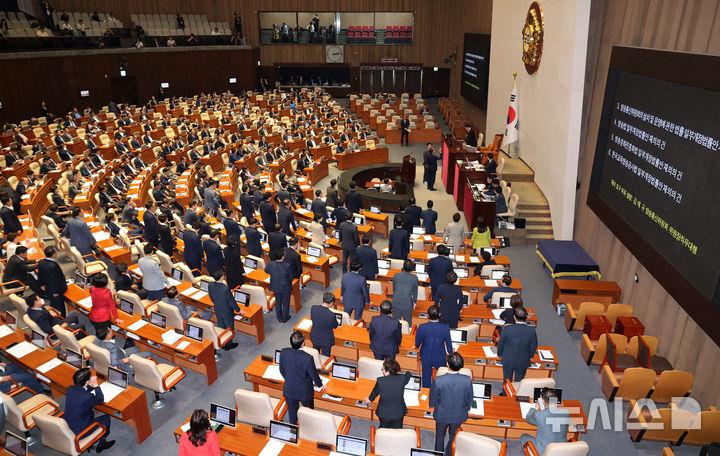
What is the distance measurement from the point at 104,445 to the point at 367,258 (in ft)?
17.6

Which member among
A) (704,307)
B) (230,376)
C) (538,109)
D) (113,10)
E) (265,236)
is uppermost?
(113,10)

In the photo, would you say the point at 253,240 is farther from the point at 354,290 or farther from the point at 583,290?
the point at 583,290

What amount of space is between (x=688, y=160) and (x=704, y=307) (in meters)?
2.19

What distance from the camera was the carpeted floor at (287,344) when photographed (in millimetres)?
6934

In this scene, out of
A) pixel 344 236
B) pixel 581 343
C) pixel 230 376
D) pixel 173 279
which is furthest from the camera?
pixel 344 236

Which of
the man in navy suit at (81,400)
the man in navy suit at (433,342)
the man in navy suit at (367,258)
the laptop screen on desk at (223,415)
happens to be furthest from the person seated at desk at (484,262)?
the man in navy suit at (81,400)

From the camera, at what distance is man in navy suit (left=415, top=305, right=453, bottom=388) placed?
22.7ft

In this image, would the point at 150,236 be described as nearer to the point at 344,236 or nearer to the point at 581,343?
the point at 344,236

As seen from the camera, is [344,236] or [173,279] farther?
[344,236]

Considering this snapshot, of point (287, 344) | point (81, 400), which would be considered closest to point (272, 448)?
point (81, 400)

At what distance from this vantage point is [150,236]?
11.7 metres

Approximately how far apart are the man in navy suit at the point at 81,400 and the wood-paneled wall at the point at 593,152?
8396 millimetres

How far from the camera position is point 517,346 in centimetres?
709

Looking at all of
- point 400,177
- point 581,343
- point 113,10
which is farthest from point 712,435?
point 113,10
